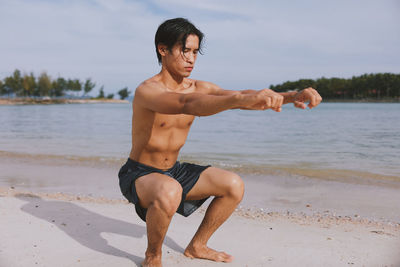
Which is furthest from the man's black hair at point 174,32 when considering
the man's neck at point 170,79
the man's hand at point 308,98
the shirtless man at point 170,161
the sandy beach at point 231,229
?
the sandy beach at point 231,229

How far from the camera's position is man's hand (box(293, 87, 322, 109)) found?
2.41 metres

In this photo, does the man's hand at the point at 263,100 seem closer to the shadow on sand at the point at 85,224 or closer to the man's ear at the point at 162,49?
the man's ear at the point at 162,49

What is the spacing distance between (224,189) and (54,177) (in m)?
5.35

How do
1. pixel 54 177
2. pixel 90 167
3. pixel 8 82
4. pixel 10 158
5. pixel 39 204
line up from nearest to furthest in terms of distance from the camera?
pixel 39 204, pixel 54 177, pixel 90 167, pixel 10 158, pixel 8 82

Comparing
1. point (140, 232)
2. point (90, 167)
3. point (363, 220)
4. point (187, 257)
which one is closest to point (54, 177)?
point (90, 167)

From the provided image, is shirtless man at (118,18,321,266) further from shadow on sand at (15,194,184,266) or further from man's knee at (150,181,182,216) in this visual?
shadow on sand at (15,194,184,266)

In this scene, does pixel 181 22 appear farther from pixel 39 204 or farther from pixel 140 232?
pixel 39 204

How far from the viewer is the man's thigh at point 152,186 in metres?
2.61

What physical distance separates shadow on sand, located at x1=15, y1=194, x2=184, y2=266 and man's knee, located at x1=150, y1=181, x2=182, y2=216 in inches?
28.7

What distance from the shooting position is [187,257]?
319cm

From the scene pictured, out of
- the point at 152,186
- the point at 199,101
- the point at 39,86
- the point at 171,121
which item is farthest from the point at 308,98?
the point at 39,86

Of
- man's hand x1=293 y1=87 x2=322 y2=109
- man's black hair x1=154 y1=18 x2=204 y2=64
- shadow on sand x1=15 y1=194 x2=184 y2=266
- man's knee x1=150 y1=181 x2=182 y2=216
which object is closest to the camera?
man's hand x1=293 y1=87 x2=322 y2=109

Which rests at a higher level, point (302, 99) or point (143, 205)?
point (302, 99)

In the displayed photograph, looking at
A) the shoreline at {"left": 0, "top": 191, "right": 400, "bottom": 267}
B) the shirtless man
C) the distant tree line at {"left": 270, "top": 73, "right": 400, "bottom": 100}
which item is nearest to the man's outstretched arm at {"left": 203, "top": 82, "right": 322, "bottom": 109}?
the shirtless man
